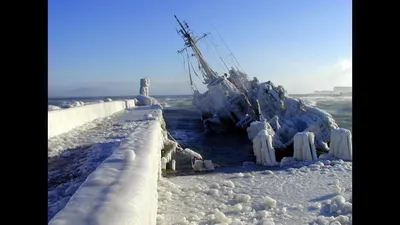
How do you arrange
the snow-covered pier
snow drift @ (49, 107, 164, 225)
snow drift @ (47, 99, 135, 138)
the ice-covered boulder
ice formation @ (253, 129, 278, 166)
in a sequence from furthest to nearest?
the ice-covered boulder → ice formation @ (253, 129, 278, 166) → snow drift @ (47, 99, 135, 138) → the snow-covered pier → snow drift @ (49, 107, 164, 225)

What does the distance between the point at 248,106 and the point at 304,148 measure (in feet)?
51.1

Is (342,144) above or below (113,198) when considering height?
below

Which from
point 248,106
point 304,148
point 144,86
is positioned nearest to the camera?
point 304,148

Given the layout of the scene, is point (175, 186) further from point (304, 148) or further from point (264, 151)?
point (304, 148)

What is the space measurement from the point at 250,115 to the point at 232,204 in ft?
64.4

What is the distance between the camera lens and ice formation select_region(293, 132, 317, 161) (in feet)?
33.1

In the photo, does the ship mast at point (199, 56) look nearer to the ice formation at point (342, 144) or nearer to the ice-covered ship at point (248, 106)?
the ice-covered ship at point (248, 106)

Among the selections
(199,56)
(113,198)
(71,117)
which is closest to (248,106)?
(199,56)

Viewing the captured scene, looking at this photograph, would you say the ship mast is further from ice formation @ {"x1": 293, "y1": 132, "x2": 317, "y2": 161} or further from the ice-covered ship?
ice formation @ {"x1": 293, "y1": 132, "x2": 317, "y2": 161}

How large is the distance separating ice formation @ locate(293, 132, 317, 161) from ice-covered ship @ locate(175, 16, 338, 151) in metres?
5.35

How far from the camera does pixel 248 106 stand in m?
25.6

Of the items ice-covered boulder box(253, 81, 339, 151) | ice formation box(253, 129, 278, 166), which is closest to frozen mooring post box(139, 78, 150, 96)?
ice-covered boulder box(253, 81, 339, 151)
